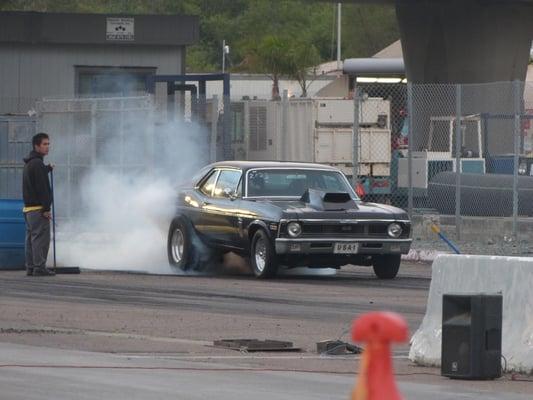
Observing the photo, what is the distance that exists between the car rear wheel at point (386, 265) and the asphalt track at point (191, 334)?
0.30 meters

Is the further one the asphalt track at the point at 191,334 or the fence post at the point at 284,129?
the fence post at the point at 284,129

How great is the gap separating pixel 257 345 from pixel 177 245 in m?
8.73

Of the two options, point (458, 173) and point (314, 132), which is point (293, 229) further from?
point (314, 132)

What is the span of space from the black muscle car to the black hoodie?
1992 mm

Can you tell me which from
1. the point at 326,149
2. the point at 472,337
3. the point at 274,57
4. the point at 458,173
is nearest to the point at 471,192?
the point at 458,173

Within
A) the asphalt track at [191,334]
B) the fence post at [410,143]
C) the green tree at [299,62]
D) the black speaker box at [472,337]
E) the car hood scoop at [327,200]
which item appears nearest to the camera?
the asphalt track at [191,334]

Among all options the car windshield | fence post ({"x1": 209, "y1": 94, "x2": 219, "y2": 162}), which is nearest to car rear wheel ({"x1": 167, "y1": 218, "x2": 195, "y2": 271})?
the car windshield

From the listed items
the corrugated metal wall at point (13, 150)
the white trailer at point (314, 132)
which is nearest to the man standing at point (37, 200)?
the white trailer at point (314, 132)

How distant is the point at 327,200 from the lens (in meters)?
18.6

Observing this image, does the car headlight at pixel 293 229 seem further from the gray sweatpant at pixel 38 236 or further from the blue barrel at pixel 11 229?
the blue barrel at pixel 11 229

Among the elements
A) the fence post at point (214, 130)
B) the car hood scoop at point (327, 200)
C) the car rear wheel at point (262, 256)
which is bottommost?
the car rear wheel at point (262, 256)

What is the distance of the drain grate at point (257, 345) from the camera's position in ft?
37.9

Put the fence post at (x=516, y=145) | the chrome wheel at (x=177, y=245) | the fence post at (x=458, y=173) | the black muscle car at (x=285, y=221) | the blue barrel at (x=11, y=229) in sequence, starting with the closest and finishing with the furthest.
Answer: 1. the black muscle car at (x=285, y=221)
2. the chrome wheel at (x=177, y=245)
3. the blue barrel at (x=11, y=229)
4. the fence post at (x=516, y=145)
5. the fence post at (x=458, y=173)

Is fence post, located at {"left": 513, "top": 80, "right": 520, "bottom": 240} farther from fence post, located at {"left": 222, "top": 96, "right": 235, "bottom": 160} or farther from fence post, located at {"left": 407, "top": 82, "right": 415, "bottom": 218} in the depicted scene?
fence post, located at {"left": 222, "top": 96, "right": 235, "bottom": 160}
